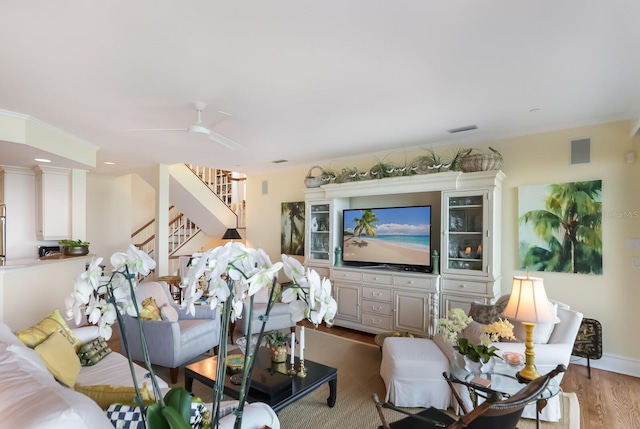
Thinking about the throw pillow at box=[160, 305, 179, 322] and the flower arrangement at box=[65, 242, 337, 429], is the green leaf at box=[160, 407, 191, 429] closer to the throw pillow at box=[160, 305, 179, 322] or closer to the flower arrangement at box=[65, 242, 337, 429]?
the flower arrangement at box=[65, 242, 337, 429]

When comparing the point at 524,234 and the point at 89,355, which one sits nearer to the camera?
the point at 89,355

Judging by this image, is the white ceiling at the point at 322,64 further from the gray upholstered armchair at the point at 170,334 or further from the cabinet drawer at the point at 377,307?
the cabinet drawer at the point at 377,307

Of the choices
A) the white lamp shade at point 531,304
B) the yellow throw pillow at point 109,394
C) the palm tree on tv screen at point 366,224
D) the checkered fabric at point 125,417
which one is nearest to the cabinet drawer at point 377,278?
the palm tree on tv screen at point 366,224

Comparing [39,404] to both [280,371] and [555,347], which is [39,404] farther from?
[555,347]

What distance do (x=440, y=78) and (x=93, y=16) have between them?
85.8 inches

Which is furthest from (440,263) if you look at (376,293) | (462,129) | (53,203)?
(53,203)

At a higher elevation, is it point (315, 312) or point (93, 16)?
point (93, 16)

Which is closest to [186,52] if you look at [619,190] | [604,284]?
[619,190]

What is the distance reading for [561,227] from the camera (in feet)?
11.5

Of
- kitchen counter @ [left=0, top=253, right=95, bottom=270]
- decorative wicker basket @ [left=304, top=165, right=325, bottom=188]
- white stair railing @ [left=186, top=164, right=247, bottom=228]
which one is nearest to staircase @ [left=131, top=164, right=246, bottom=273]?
white stair railing @ [left=186, top=164, right=247, bottom=228]

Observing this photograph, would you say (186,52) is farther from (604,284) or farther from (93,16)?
(604,284)

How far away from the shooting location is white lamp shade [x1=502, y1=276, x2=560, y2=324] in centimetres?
214

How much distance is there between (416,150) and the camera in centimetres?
450

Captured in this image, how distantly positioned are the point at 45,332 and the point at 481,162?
4.21m
